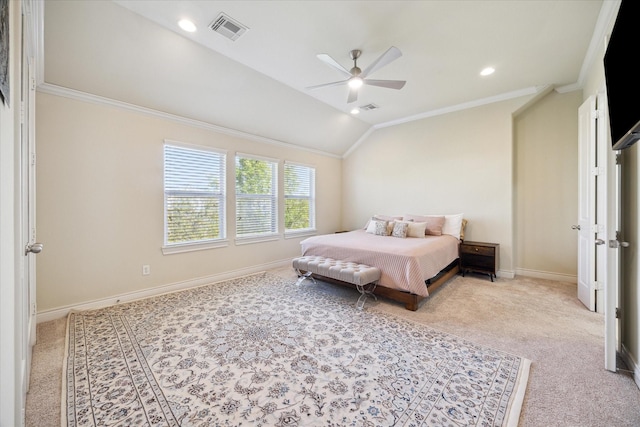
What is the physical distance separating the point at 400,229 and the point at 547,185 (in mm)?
2443

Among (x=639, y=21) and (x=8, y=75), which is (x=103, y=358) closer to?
(x=8, y=75)

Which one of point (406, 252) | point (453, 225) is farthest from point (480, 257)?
point (406, 252)

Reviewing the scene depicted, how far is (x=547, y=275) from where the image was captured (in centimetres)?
413

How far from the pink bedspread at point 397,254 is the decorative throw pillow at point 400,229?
0.15 metres

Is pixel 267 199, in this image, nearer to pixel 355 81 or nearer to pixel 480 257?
pixel 355 81

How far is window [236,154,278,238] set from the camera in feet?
14.6

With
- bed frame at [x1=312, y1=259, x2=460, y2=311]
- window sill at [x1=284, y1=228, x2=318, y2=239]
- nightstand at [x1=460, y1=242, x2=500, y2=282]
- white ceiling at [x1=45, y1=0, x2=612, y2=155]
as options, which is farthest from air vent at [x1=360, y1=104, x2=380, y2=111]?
bed frame at [x1=312, y1=259, x2=460, y2=311]

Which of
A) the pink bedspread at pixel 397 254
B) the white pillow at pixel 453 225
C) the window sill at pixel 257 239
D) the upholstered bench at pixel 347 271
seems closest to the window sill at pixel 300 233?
the window sill at pixel 257 239

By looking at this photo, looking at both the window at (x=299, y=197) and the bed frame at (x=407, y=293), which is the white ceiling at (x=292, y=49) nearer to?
the window at (x=299, y=197)

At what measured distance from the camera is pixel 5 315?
95 centimetres

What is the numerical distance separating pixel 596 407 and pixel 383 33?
11.2ft

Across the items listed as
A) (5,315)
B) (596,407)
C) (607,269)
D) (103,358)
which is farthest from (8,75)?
(607,269)

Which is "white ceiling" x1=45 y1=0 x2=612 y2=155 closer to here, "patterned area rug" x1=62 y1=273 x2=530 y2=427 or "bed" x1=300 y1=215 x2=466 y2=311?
"bed" x1=300 y1=215 x2=466 y2=311

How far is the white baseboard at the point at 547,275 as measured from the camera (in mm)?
3951
